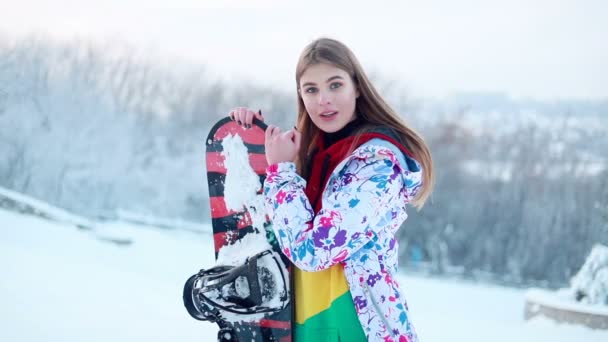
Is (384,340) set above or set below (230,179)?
below

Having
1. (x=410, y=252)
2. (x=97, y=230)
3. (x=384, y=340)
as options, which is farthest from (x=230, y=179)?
(x=410, y=252)

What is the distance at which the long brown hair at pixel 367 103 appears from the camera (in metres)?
1.46

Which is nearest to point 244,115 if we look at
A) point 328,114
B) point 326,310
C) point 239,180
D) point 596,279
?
point 239,180

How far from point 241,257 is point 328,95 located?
54cm

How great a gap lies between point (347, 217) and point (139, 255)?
307 inches

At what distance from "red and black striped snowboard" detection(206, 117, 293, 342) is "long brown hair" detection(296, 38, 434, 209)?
9.0 inches

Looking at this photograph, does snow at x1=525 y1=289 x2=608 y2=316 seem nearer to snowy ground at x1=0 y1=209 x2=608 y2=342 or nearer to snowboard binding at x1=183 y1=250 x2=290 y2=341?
snowy ground at x1=0 y1=209 x2=608 y2=342

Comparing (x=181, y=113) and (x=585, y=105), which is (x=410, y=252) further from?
(x=181, y=113)

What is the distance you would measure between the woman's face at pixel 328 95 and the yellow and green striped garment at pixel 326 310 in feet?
1.20

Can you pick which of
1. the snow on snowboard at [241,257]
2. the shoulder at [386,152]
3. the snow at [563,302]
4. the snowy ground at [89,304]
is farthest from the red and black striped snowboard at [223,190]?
Answer: the snow at [563,302]

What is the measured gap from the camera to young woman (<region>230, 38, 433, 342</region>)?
1.27 m

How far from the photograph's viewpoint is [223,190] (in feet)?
5.90

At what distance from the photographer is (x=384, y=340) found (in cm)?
133

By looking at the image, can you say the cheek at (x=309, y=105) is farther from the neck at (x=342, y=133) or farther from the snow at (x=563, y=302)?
the snow at (x=563, y=302)
